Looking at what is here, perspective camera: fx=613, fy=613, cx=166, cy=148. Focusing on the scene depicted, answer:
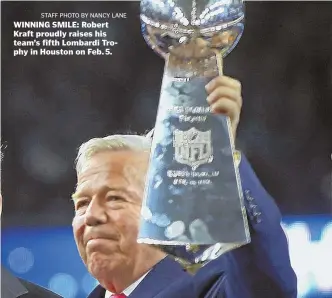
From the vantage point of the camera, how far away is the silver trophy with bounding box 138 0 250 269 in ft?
3.45

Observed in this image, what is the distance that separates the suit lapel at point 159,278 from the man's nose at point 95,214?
0.13 metres

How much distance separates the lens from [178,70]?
1078mm

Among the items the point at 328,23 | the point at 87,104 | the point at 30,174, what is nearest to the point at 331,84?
the point at 328,23

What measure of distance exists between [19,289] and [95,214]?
21 cm

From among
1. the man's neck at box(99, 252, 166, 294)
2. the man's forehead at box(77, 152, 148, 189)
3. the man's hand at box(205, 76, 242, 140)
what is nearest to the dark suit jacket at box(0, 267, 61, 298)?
the man's neck at box(99, 252, 166, 294)

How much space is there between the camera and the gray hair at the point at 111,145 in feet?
3.62

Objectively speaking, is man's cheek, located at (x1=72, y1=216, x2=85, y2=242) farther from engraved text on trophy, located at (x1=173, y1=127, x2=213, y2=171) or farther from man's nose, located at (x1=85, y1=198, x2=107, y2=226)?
engraved text on trophy, located at (x1=173, y1=127, x2=213, y2=171)

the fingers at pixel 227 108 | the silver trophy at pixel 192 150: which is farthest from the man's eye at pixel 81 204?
the fingers at pixel 227 108

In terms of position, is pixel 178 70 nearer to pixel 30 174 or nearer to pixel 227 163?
pixel 227 163

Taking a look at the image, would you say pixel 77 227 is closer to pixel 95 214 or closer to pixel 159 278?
pixel 95 214

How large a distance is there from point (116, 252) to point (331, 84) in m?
0.50

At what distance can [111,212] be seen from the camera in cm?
110

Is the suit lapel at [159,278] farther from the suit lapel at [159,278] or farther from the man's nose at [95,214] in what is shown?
the man's nose at [95,214]

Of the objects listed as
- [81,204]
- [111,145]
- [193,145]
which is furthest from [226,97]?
[81,204]
